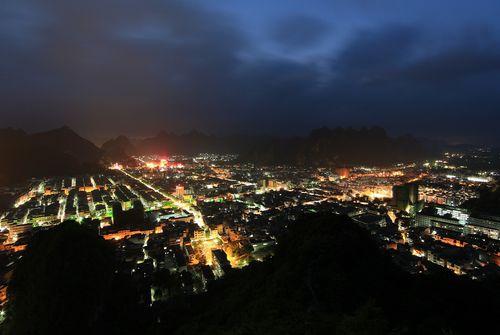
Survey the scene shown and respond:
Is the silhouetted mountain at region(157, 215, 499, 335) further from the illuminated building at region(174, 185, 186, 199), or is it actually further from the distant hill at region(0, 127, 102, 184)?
the distant hill at region(0, 127, 102, 184)

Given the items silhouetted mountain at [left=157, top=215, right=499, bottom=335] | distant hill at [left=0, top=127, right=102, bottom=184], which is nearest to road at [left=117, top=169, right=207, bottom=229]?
silhouetted mountain at [left=157, top=215, right=499, bottom=335]

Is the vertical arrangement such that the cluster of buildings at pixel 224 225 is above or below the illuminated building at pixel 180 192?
below

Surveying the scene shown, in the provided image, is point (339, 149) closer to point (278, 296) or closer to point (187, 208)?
point (187, 208)

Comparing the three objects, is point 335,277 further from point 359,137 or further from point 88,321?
point 359,137

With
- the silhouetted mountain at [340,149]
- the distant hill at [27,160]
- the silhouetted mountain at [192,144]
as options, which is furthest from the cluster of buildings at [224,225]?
the silhouetted mountain at [192,144]

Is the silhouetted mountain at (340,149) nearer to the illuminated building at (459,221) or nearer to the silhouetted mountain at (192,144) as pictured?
the silhouetted mountain at (192,144)

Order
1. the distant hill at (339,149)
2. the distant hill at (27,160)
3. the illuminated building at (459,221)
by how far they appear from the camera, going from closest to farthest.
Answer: the illuminated building at (459,221), the distant hill at (27,160), the distant hill at (339,149)

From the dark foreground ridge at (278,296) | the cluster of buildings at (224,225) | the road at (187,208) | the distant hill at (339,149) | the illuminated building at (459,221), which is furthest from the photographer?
the distant hill at (339,149)
